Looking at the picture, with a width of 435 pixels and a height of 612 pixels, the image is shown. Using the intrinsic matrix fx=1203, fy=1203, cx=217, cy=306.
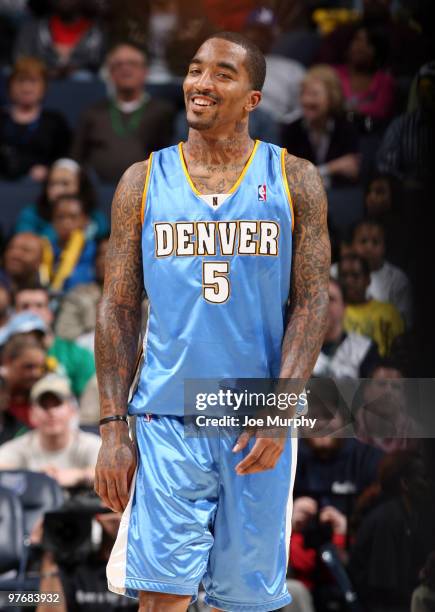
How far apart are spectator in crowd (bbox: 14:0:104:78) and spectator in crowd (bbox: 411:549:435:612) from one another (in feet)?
15.9

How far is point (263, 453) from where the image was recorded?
11.2ft

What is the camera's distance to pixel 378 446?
17.1ft

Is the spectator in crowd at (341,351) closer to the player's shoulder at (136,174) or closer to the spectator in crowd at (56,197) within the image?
the player's shoulder at (136,174)

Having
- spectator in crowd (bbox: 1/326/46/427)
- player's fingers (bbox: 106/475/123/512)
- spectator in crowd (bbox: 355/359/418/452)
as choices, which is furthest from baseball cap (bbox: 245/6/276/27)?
player's fingers (bbox: 106/475/123/512)

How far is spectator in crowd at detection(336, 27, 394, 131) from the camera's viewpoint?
5281 mm

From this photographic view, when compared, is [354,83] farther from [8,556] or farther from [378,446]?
[8,556]

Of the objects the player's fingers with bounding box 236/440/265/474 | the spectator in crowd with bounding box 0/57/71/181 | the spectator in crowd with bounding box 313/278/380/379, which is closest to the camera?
the player's fingers with bounding box 236/440/265/474

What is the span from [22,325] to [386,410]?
2574mm

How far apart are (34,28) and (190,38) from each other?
2.90 metres

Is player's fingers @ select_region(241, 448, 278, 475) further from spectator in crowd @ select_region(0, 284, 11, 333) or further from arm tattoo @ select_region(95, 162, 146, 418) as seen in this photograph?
spectator in crowd @ select_region(0, 284, 11, 333)

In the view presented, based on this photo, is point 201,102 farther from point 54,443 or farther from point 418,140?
point 54,443

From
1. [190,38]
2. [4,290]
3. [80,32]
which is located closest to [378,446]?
[190,38]

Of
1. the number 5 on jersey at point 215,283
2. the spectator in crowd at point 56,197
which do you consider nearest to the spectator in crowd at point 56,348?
the spectator in crowd at point 56,197

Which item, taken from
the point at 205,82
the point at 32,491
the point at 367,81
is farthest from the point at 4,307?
the point at 205,82
